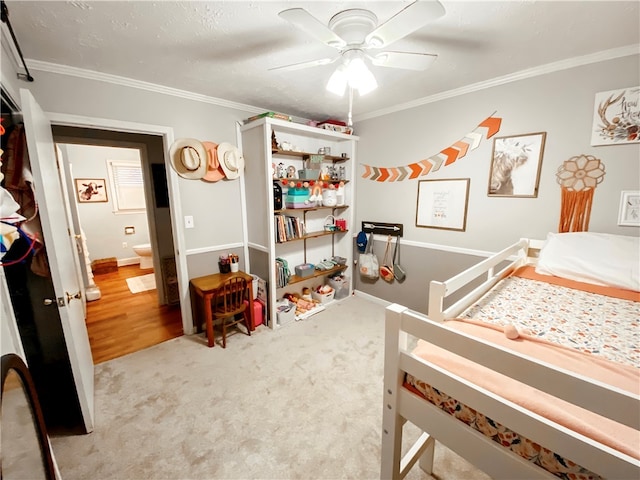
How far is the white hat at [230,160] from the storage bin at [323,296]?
1.67 m

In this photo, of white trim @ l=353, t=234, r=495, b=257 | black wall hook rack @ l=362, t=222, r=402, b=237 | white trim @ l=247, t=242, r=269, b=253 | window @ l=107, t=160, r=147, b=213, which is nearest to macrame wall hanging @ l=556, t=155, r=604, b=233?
white trim @ l=353, t=234, r=495, b=257

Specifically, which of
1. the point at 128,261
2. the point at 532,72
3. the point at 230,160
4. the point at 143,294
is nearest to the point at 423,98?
the point at 532,72

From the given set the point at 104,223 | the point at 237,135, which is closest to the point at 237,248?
the point at 237,135

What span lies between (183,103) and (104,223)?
3.73 meters

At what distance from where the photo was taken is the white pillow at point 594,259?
161cm

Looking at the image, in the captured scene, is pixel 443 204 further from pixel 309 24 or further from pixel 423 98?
pixel 309 24

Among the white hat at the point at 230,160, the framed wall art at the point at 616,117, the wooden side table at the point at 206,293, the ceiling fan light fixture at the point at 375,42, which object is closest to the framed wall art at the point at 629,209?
the framed wall art at the point at 616,117

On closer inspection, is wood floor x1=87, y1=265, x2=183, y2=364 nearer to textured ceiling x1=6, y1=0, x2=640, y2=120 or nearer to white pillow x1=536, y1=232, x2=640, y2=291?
textured ceiling x1=6, y1=0, x2=640, y2=120

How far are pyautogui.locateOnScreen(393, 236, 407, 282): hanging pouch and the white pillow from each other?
1.27 metres

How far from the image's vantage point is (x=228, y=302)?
101 inches

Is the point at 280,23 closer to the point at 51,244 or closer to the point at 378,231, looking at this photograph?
the point at 51,244

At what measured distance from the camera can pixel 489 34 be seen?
4.95 feet

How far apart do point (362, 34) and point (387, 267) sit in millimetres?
2311

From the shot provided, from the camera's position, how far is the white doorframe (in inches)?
75.5
